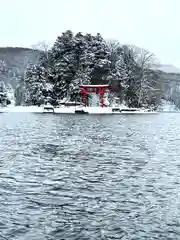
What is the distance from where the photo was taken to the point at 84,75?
68312 mm

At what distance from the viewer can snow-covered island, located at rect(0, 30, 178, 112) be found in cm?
6950

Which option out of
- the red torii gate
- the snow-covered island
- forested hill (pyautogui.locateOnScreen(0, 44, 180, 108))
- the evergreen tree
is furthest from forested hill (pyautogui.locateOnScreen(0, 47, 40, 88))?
the red torii gate

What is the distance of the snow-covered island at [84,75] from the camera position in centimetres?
6950

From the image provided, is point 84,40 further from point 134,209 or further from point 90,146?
point 134,209

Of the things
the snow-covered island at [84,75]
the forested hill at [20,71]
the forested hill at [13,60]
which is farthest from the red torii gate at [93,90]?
the forested hill at [13,60]

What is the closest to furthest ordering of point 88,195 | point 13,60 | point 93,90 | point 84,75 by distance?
1. point 88,195
2. point 93,90
3. point 84,75
4. point 13,60

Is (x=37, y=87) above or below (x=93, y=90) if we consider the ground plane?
above

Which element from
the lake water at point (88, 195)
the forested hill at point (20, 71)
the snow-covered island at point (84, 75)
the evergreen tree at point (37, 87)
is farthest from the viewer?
the forested hill at point (20, 71)

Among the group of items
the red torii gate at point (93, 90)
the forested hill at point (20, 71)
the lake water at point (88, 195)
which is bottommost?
the lake water at point (88, 195)

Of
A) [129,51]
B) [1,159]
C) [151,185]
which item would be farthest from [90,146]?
[129,51]

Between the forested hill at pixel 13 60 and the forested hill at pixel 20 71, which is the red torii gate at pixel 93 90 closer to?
the forested hill at pixel 20 71

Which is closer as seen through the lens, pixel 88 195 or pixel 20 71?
pixel 88 195

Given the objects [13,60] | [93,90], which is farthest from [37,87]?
[13,60]

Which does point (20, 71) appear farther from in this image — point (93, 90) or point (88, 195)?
point (88, 195)
